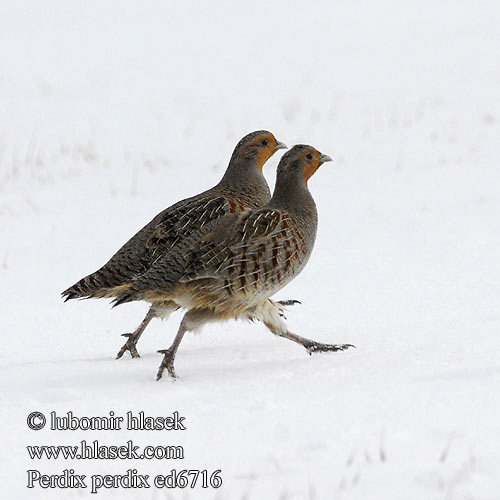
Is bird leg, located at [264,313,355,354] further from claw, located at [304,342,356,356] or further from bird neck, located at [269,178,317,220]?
bird neck, located at [269,178,317,220]

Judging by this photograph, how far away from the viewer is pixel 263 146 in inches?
245

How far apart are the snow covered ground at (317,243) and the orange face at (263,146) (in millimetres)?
1000

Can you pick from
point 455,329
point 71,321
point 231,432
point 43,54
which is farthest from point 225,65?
point 231,432

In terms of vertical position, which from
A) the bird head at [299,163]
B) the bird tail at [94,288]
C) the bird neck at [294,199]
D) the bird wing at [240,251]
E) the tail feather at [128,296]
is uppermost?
the bird head at [299,163]

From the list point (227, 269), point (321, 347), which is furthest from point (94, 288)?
point (321, 347)

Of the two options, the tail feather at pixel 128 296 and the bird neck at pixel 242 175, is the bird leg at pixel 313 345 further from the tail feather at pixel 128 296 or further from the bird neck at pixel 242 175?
the bird neck at pixel 242 175

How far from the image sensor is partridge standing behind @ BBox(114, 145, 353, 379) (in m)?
4.80

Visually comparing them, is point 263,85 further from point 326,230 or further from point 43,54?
point 326,230

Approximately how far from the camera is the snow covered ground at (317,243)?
3.56 m

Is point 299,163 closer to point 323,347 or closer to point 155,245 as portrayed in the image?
point 155,245

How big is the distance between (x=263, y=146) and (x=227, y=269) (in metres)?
1.63

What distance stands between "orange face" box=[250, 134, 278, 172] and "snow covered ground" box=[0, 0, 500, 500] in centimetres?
100

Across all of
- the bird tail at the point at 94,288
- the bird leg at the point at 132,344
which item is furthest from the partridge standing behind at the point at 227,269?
the bird leg at the point at 132,344

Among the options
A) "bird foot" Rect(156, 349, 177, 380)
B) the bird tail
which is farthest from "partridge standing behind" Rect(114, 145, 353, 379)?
the bird tail
